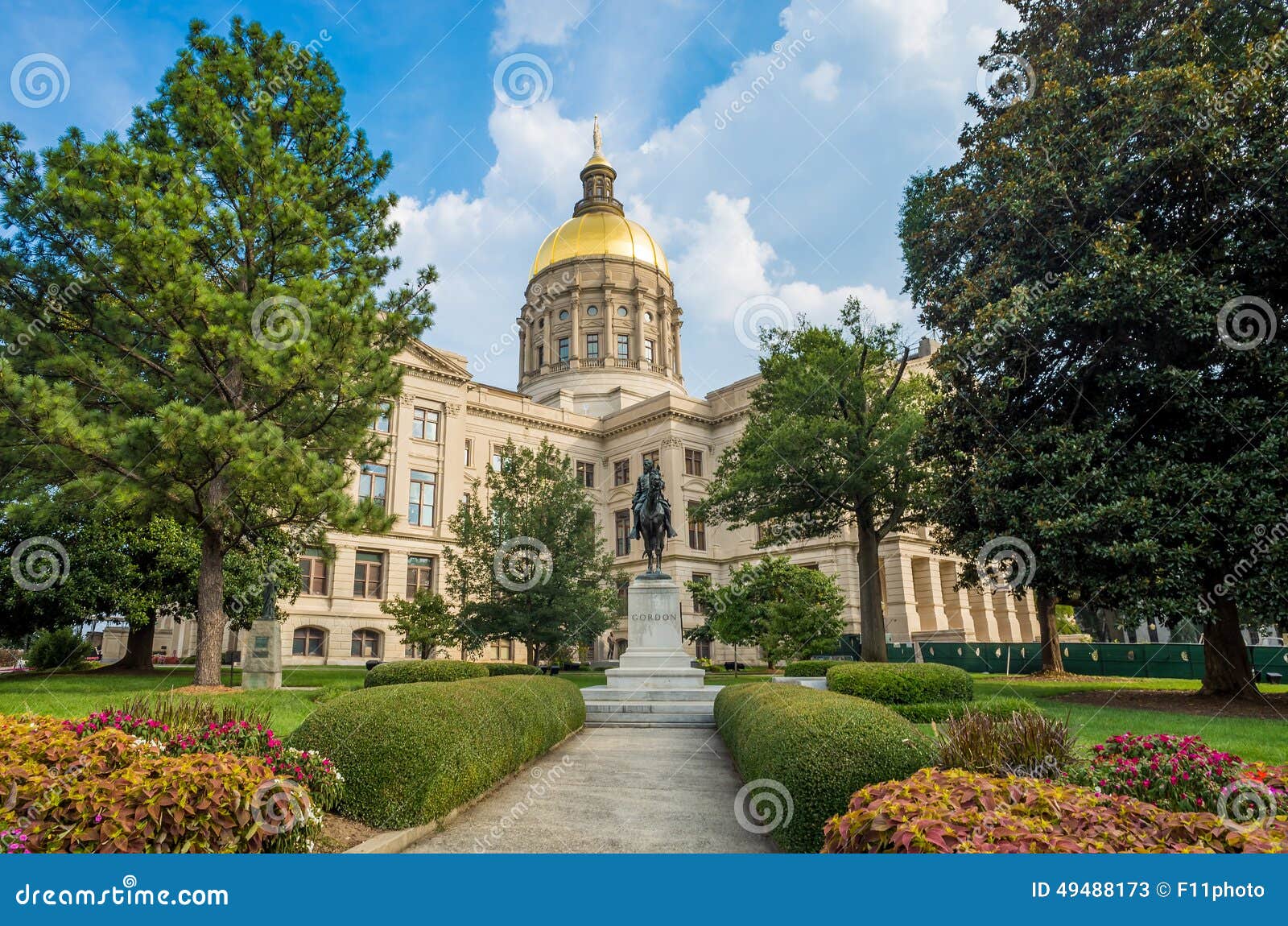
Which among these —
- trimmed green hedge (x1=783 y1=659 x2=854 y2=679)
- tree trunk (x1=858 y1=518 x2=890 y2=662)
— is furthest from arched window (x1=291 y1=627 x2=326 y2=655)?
trimmed green hedge (x1=783 y1=659 x2=854 y2=679)

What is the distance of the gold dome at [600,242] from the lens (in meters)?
73.0

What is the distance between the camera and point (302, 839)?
5.42 m

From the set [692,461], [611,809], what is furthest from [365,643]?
[611,809]

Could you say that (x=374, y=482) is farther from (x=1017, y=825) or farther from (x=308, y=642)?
(x=1017, y=825)

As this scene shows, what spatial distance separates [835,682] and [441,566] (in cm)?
3658

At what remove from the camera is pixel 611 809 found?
7.97 metres

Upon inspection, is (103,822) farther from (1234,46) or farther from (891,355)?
(891,355)

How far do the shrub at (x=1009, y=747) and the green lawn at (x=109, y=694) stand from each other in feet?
22.3

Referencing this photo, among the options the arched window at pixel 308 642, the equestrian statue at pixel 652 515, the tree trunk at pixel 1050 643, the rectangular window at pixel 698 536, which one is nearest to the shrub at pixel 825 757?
the equestrian statue at pixel 652 515

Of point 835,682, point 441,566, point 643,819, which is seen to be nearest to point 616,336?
point 441,566

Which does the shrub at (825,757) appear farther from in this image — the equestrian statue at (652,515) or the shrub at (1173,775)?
the equestrian statue at (652,515)

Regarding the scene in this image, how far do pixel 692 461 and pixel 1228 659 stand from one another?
39.2 metres

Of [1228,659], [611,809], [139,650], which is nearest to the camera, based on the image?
[611,809]

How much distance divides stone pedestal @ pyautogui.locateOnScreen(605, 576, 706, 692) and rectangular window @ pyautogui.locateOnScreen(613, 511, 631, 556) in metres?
33.1
